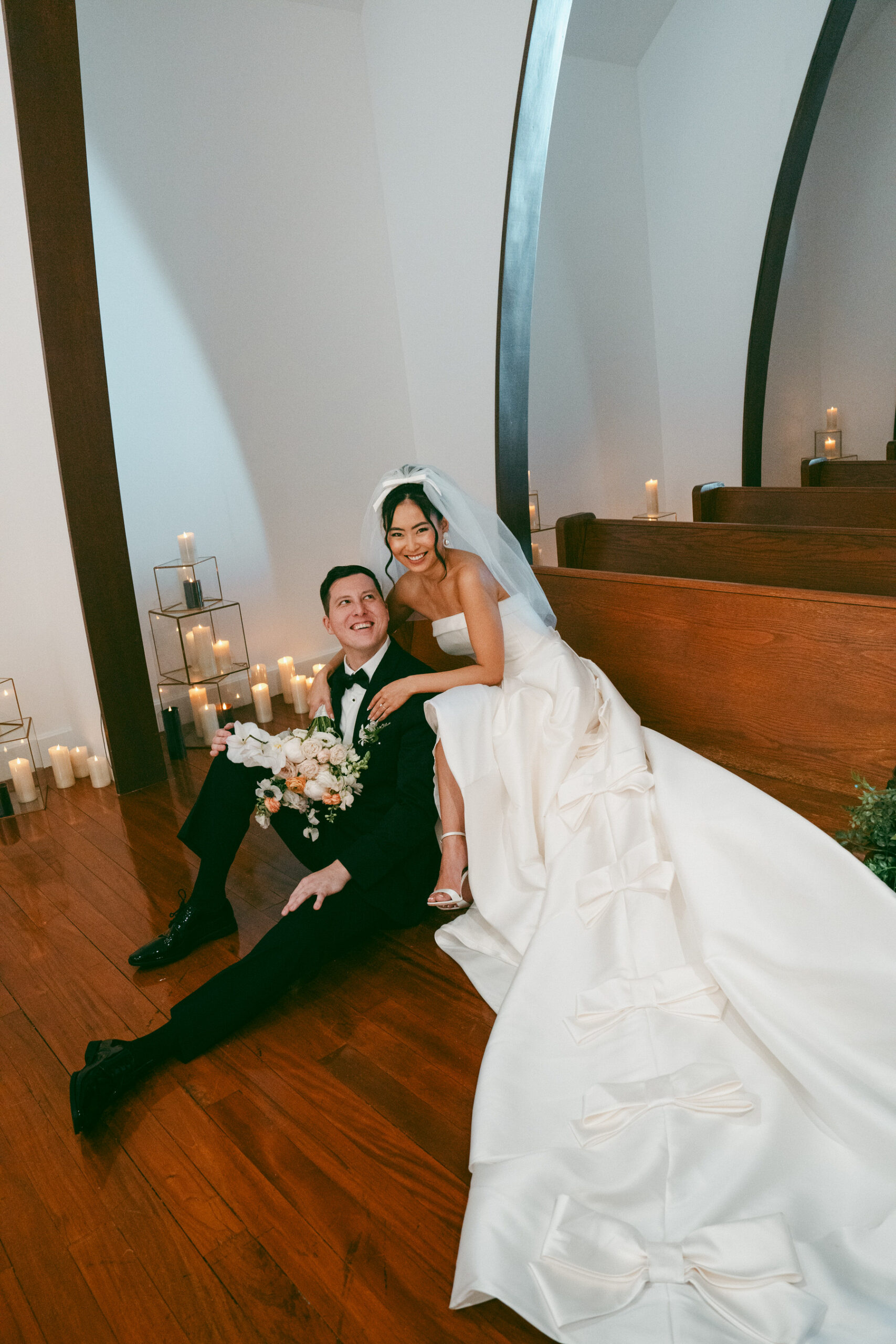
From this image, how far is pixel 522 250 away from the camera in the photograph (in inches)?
175

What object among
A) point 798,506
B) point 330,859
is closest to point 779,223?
point 798,506

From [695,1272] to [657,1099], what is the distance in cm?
41

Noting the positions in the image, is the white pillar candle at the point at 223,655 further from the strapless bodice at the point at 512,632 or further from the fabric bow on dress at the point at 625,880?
the fabric bow on dress at the point at 625,880

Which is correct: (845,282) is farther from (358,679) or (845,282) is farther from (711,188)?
(358,679)

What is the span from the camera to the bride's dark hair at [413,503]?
3.08 metres

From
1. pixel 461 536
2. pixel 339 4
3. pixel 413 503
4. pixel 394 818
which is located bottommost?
pixel 394 818

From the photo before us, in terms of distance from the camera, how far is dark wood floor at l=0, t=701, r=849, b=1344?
1.65m

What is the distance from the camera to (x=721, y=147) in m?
6.56

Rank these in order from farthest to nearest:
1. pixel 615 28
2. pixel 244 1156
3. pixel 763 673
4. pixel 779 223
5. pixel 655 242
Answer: pixel 655 242, pixel 615 28, pixel 779 223, pixel 763 673, pixel 244 1156

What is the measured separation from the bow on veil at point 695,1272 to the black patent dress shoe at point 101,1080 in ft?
3.64

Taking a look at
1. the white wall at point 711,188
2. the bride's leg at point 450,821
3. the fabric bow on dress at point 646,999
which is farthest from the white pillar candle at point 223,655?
the white wall at point 711,188

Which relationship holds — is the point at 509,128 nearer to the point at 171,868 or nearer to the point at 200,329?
the point at 200,329

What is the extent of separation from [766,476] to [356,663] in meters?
5.32

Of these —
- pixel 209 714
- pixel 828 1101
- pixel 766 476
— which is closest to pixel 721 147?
pixel 766 476
